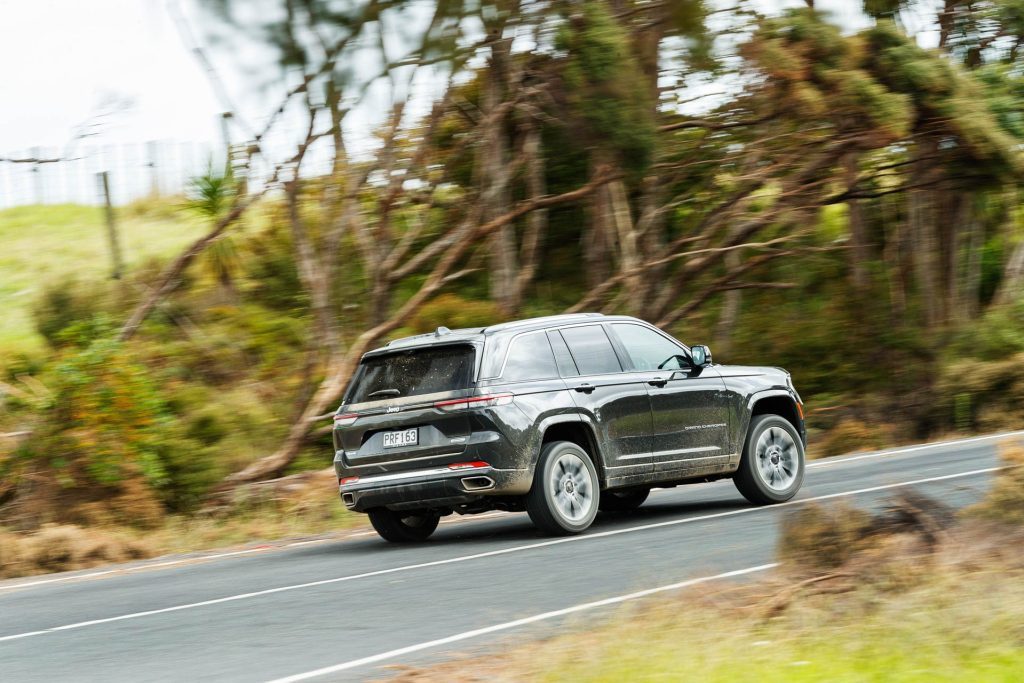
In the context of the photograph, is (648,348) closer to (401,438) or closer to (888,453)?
(401,438)

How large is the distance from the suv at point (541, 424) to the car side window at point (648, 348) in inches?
0.5

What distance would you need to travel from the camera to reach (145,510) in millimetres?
15234

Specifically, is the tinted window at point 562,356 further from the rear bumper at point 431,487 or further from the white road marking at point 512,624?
the white road marking at point 512,624

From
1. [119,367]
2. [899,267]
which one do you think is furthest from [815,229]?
[119,367]

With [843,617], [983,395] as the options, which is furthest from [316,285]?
[843,617]

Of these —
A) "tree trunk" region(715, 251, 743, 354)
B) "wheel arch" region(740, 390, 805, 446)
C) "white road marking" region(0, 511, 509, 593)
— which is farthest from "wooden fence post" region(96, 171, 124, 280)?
"wheel arch" region(740, 390, 805, 446)

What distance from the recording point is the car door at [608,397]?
11398 millimetres

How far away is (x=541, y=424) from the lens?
1091 cm

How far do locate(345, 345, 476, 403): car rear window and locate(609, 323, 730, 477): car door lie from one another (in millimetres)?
1744

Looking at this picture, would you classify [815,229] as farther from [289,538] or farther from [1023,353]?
[289,538]

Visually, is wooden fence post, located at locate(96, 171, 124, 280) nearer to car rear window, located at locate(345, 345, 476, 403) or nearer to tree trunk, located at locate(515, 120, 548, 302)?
tree trunk, located at locate(515, 120, 548, 302)

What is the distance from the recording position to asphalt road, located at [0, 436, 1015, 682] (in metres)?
7.02

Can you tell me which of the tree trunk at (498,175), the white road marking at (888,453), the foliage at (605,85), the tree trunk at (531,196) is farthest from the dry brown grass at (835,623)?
the tree trunk at (531,196)

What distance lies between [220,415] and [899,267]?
15754mm
